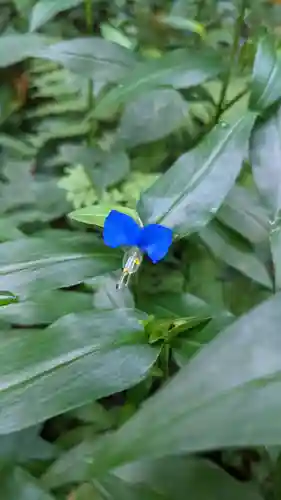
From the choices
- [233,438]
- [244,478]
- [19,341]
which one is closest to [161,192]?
[19,341]

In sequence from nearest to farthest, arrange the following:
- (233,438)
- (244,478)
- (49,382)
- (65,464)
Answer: (233,438), (49,382), (65,464), (244,478)

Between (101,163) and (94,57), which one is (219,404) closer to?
(94,57)

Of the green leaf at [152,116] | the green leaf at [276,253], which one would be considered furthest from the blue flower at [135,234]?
the green leaf at [152,116]

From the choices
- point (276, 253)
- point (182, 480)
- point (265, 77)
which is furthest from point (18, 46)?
point (182, 480)

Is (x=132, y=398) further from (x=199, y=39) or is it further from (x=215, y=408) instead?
(x=199, y=39)

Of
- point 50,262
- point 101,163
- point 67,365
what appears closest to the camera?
point 67,365
